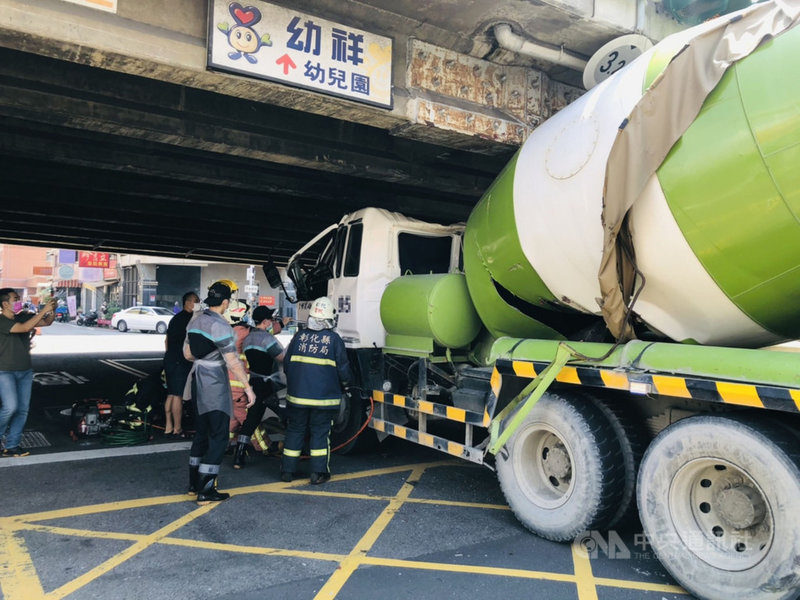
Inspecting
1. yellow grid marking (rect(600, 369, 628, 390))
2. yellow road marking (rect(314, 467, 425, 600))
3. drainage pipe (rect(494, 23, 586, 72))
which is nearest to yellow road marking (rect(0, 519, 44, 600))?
yellow road marking (rect(314, 467, 425, 600))

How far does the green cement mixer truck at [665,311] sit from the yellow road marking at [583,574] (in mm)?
182

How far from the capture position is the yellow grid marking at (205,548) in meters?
3.52

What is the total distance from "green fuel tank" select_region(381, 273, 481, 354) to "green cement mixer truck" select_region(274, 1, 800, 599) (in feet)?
1.14

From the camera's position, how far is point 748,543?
320 centimetres

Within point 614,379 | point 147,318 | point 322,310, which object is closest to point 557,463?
point 614,379

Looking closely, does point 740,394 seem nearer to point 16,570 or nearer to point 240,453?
point 16,570

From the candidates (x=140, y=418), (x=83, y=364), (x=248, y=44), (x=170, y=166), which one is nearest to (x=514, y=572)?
(x=248, y=44)

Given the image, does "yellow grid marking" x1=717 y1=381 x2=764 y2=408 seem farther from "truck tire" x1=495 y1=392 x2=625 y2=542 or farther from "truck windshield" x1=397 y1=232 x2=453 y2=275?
"truck windshield" x1=397 y1=232 x2=453 y2=275

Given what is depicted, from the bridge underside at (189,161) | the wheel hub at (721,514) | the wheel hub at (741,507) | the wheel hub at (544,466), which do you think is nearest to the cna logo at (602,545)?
the wheel hub at (544,466)

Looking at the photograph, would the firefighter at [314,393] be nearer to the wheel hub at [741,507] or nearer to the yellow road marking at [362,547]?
the yellow road marking at [362,547]

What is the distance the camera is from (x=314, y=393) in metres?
5.60

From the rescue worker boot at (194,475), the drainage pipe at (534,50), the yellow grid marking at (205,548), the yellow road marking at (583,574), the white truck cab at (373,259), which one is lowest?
the yellow grid marking at (205,548)

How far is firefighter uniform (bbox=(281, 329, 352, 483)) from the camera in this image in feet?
18.4

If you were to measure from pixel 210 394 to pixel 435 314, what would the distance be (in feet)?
6.70
